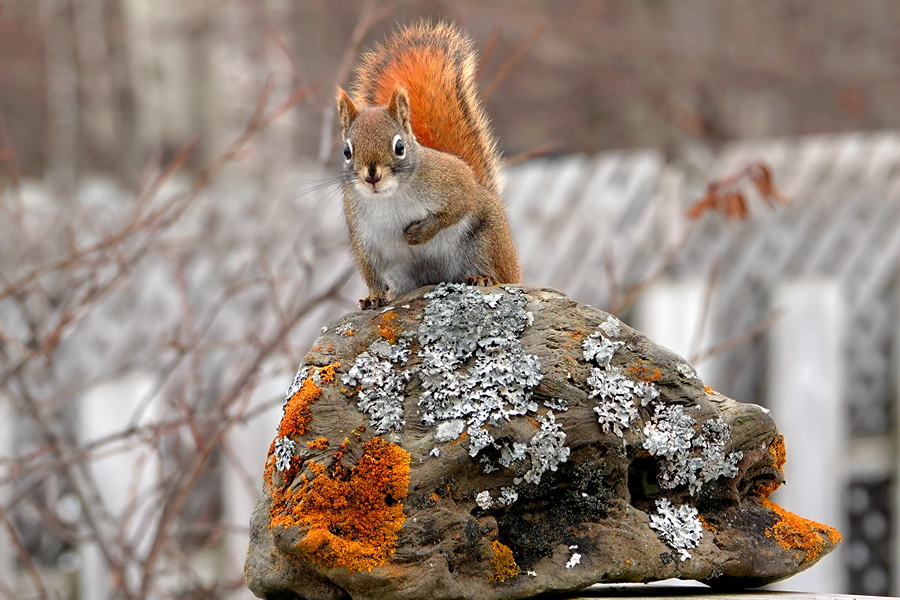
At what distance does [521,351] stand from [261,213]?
3.71 meters

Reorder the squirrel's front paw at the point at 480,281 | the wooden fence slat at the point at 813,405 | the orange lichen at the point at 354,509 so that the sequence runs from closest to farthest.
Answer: the orange lichen at the point at 354,509 < the squirrel's front paw at the point at 480,281 < the wooden fence slat at the point at 813,405

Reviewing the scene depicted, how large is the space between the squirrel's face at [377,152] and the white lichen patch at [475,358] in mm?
278

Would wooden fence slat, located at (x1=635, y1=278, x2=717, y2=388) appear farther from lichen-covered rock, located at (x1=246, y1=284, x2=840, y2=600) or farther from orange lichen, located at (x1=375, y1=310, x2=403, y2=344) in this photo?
orange lichen, located at (x1=375, y1=310, x2=403, y2=344)

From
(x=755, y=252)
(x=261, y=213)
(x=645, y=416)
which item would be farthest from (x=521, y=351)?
(x=261, y=213)

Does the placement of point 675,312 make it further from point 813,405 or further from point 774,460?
point 774,460

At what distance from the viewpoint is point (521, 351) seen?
2.20 m

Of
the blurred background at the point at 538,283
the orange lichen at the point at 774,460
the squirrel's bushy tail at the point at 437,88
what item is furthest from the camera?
the blurred background at the point at 538,283

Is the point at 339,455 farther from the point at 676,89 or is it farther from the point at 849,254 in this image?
the point at 676,89

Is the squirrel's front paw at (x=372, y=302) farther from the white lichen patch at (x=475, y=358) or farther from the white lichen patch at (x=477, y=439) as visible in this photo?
the white lichen patch at (x=477, y=439)

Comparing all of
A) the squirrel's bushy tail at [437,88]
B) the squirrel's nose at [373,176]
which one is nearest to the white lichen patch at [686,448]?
the squirrel's nose at [373,176]

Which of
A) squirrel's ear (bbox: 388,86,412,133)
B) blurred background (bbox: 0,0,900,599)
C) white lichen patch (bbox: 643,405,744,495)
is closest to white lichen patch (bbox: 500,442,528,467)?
white lichen patch (bbox: 643,405,744,495)

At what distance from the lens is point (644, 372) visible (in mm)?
2223

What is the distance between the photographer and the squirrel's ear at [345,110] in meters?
2.51

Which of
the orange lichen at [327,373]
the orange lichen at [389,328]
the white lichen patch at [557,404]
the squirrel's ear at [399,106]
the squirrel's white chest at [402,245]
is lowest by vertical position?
the white lichen patch at [557,404]
